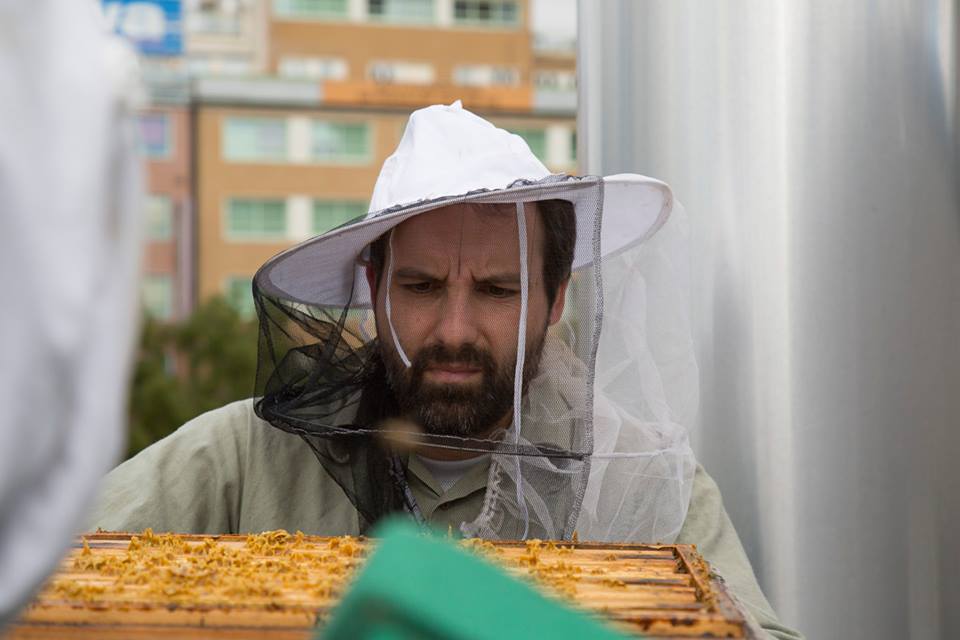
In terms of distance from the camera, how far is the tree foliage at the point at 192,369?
22.5 meters

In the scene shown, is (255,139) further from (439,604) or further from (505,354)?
(439,604)

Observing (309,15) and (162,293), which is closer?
(162,293)

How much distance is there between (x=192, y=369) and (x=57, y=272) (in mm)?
24940

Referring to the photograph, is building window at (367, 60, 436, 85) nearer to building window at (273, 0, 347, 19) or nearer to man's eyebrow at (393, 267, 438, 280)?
building window at (273, 0, 347, 19)

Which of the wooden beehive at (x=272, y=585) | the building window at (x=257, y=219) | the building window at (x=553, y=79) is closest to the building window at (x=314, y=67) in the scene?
the building window at (x=257, y=219)

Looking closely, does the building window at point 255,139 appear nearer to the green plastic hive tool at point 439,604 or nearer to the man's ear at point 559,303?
the man's ear at point 559,303

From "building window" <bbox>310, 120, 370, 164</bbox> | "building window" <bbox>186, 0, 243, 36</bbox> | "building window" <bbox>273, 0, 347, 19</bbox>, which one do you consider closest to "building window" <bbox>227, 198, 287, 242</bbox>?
"building window" <bbox>310, 120, 370, 164</bbox>

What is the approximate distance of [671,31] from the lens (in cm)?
279

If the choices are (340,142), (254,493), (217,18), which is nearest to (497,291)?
(254,493)

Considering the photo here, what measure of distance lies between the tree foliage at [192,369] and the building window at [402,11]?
Answer: 62.8ft

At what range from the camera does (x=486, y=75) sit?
41219 millimetres

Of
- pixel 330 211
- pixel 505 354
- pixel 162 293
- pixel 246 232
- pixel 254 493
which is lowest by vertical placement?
pixel 254 493

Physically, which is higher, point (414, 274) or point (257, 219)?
point (257, 219)

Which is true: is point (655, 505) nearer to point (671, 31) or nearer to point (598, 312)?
point (598, 312)
